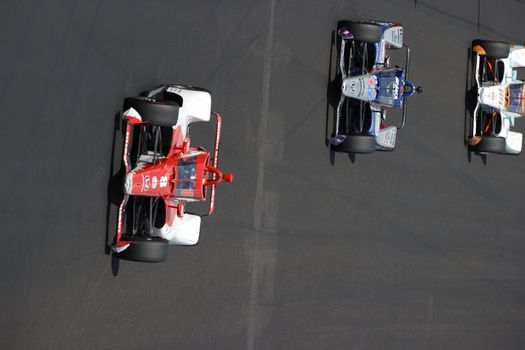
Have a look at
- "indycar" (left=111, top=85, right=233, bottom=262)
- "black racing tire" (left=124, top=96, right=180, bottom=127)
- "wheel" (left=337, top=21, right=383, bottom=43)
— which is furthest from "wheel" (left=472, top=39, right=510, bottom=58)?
"black racing tire" (left=124, top=96, right=180, bottom=127)

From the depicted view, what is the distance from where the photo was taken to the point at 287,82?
6754 millimetres

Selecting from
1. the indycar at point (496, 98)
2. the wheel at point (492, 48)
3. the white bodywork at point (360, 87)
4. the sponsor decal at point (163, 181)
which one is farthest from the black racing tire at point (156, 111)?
the wheel at point (492, 48)

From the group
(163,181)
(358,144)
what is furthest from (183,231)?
(358,144)

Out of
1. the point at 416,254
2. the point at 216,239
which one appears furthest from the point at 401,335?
the point at 216,239

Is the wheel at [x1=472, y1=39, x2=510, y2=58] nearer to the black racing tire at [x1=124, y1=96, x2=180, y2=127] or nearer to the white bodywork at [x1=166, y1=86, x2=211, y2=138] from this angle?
the white bodywork at [x1=166, y1=86, x2=211, y2=138]

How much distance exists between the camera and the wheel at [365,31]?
6777 mm

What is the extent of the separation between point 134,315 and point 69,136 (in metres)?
1.33

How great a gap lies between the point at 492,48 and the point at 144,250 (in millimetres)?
4433

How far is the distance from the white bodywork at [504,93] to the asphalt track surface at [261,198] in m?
0.31

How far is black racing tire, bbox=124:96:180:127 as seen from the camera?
5328mm

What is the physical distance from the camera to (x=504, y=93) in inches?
321

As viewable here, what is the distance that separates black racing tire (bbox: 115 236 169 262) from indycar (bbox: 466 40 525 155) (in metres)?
3.99

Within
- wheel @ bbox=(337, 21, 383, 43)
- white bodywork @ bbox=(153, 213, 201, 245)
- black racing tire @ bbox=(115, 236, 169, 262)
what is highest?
wheel @ bbox=(337, 21, 383, 43)

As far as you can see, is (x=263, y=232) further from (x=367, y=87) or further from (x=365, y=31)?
(x=365, y=31)
